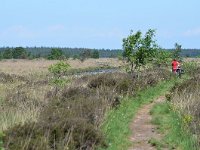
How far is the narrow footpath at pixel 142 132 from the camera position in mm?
11923

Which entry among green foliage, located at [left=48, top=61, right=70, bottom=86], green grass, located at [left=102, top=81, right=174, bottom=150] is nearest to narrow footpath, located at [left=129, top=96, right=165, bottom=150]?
green grass, located at [left=102, top=81, right=174, bottom=150]

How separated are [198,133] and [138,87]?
12.6 metres

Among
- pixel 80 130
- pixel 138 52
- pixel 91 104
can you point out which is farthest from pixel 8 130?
pixel 138 52

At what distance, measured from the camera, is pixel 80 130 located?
1071cm

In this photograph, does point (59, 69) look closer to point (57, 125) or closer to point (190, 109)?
point (190, 109)

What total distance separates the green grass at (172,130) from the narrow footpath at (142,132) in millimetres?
203

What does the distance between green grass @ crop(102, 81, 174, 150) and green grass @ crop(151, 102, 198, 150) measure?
2.75ft

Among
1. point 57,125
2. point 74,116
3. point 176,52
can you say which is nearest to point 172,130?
point 74,116

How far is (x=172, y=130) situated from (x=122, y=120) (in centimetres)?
211

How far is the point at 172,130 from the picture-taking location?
1330cm

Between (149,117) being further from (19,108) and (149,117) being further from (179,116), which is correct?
(19,108)

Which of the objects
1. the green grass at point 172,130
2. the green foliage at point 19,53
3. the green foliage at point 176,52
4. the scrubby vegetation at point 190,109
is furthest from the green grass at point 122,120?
the green foliage at point 19,53

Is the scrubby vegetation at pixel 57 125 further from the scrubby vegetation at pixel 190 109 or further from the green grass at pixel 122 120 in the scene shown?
the scrubby vegetation at pixel 190 109

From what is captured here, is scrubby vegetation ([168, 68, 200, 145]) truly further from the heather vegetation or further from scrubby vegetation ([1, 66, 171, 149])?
scrubby vegetation ([1, 66, 171, 149])
